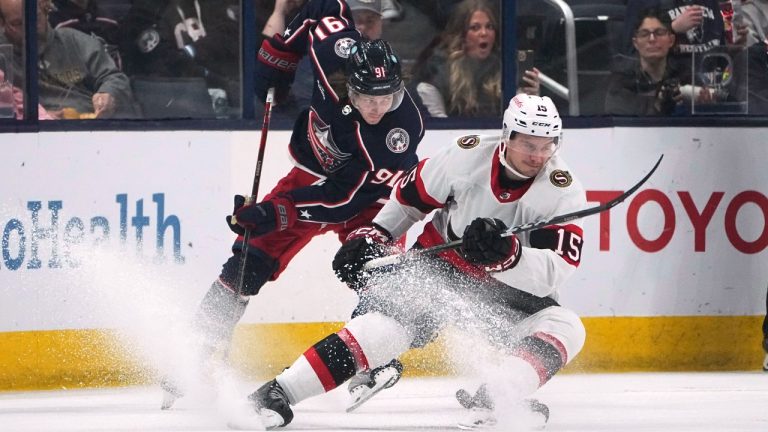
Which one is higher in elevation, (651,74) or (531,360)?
(651,74)

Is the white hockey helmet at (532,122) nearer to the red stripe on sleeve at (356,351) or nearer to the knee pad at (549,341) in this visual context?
the knee pad at (549,341)

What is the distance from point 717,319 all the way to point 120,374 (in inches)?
87.7

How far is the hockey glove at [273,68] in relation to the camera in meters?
5.33

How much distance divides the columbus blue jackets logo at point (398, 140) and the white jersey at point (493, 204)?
A: 1.31 feet

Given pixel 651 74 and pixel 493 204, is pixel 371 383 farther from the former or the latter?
pixel 651 74

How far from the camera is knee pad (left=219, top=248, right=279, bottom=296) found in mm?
5020

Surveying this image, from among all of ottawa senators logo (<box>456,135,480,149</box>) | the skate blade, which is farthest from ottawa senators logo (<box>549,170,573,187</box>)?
the skate blade

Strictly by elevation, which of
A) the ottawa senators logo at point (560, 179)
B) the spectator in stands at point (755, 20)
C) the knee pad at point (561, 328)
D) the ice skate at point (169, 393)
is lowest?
the ice skate at point (169, 393)

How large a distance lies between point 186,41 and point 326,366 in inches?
79.1

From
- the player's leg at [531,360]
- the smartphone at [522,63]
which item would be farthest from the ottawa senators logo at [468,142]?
the smartphone at [522,63]

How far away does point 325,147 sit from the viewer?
5059 mm

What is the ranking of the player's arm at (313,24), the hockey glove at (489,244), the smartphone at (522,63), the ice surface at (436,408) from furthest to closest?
the smartphone at (522,63) → the player's arm at (313,24) → the ice surface at (436,408) → the hockey glove at (489,244)

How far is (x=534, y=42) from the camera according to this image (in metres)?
A: 5.95

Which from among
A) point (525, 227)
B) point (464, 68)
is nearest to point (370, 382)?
point (525, 227)
